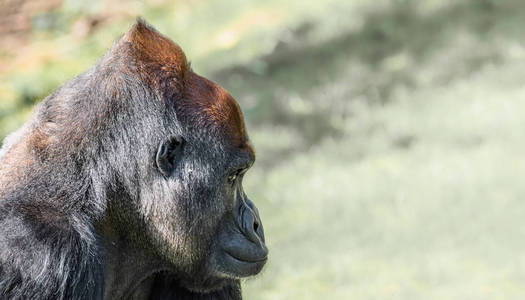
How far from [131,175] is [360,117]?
5.84 meters

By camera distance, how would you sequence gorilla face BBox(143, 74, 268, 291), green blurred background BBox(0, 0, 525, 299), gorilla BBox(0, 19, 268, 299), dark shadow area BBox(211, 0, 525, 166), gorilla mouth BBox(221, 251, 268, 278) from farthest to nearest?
dark shadow area BBox(211, 0, 525, 166) < green blurred background BBox(0, 0, 525, 299) < gorilla mouth BBox(221, 251, 268, 278) < gorilla face BBox(143, 74, 268, 291) < gorilla BBox(0, 19, 268, 299)

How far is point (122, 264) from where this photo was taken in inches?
178

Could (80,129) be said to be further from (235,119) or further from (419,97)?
(419,97)

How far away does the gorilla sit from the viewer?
425cm

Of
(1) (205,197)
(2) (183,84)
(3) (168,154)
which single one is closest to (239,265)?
(1) (205,197)

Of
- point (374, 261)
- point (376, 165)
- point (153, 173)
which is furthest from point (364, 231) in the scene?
point (153, 173)

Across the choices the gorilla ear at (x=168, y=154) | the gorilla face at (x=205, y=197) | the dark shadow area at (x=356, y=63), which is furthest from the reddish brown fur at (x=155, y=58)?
the dark shadow area at (x=356, y=63)

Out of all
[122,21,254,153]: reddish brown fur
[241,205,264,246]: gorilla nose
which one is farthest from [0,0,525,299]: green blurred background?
[122,21,254,153]: reddish brown fur

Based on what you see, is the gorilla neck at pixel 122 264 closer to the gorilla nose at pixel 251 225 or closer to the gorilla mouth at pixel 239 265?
the gorilla mouth at pixel 239 265

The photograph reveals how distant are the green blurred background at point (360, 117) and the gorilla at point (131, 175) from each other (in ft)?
9.77

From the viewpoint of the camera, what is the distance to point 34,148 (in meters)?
4.39

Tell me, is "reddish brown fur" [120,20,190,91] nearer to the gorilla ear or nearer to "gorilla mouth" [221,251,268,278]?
the gorilla ear

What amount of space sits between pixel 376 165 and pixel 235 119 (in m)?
4.71

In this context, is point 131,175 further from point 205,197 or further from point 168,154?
point 205,197
